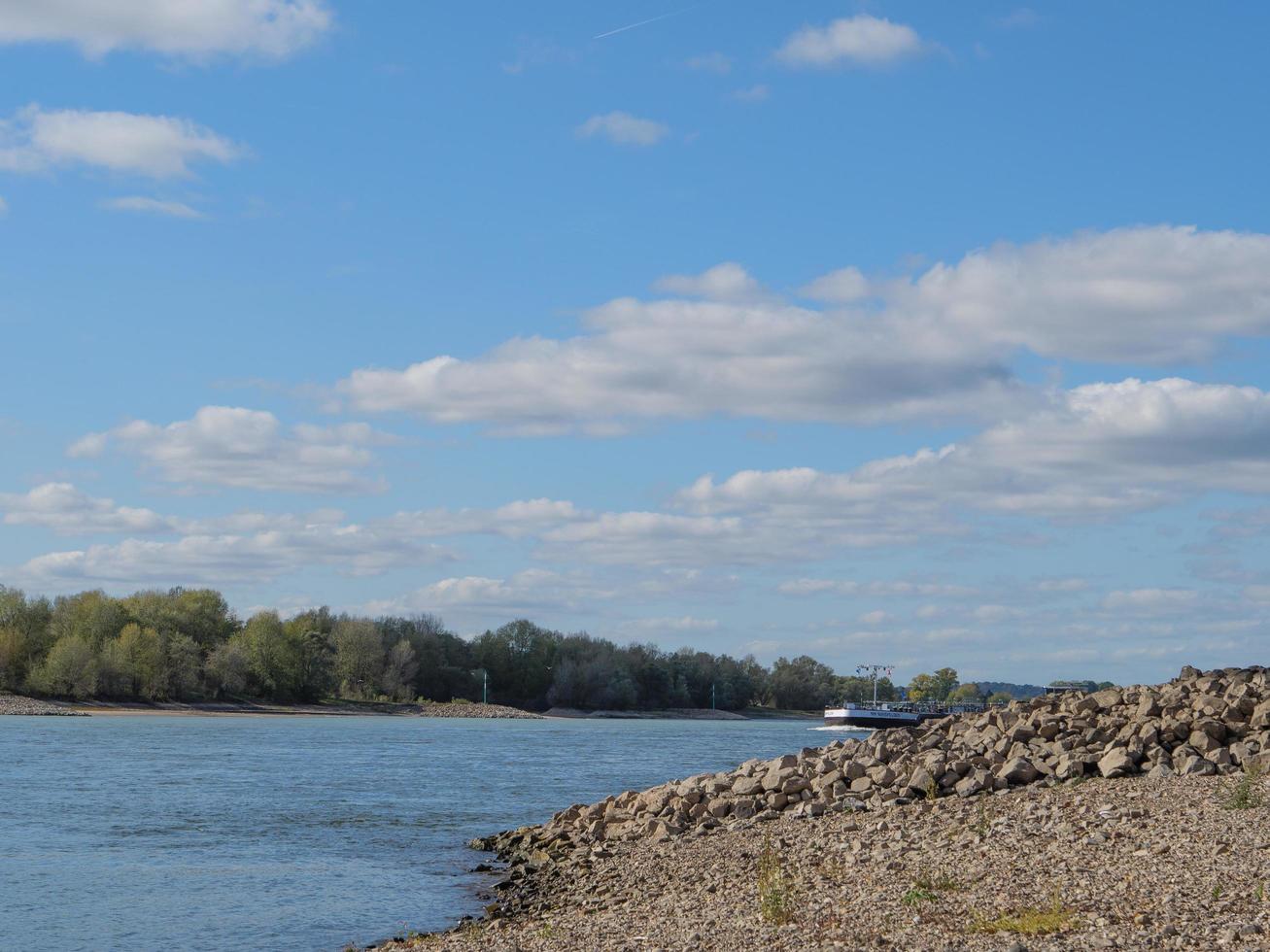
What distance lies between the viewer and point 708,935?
595 inches

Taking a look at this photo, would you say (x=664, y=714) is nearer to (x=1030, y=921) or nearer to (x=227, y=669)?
(x=227, y=669)

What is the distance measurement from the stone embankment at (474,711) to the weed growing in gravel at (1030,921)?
146888 millimetres

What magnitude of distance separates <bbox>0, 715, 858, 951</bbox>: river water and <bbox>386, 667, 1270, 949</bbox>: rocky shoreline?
2638mm

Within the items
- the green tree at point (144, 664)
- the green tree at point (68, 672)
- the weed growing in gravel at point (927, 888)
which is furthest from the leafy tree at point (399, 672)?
the weed growing in gravel at point (927, 888)

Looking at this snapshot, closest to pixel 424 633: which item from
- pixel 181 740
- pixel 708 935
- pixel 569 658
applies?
pixel 569 658

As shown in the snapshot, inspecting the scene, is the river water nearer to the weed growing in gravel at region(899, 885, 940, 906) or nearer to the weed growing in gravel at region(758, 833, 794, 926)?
the weed growing in gravel at region(758, 833, 794, 926)

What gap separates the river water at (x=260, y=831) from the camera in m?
21.9

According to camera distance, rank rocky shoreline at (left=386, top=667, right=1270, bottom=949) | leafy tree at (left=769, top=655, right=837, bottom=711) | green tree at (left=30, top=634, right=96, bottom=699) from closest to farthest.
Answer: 1. rocky shoreline at (left=386, top=667, right=1270, bottom=949)
2. green tree at (left=30, top=634, right=96, bottom=699)
3. leafy tree at (left=769, top=655, right=837, bottom=711)

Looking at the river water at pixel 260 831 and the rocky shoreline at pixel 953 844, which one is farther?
the river water at pixel 260 831

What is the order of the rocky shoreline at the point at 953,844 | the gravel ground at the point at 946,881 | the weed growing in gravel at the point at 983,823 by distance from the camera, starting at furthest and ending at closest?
the weed growing in gravel at the point at 983,823 < the rocky shoreline at the point at 953,844 < the gravel ground at the point at 946,881

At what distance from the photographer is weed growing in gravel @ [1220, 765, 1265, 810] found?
18688 millimetres

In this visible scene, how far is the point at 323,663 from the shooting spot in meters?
154

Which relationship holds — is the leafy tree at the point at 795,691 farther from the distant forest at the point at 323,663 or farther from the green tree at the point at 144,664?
the green tree at the point at 144,664

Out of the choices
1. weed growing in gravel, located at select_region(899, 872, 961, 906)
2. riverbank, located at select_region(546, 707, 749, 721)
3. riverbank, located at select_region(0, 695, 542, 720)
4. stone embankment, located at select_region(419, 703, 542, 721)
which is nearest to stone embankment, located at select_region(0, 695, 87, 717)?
riverbank, located at select_region(0, 695, 542, 720)
